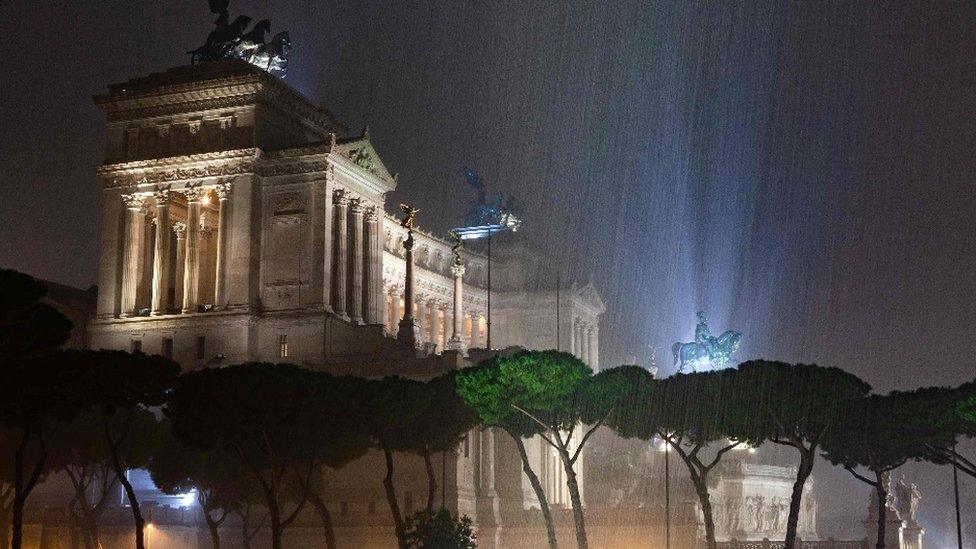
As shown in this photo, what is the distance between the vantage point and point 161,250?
93.0 meters

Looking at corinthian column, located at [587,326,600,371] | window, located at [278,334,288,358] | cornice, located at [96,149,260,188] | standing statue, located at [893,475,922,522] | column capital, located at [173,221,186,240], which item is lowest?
standing statue, located at [893,475,922,522]

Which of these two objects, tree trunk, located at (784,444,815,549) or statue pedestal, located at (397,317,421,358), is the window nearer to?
statue pedestal, located at (397,317,421,358)

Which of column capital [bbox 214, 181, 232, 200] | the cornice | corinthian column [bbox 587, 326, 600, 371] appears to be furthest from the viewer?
corinthian column [bbox 587, 326, 600, 371]

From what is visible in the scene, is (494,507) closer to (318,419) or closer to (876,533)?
(318,419)

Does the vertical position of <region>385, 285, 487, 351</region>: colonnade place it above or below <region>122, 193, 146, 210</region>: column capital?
below

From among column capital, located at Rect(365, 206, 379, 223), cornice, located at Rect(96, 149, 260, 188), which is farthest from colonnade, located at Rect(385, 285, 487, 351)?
cornice, located at Rect(96, 149, 260, 188)

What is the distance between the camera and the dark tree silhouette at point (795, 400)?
60219mm

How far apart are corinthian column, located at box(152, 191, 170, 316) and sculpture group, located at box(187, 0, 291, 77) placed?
11.0 meters

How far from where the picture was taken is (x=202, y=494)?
6794 centimetres

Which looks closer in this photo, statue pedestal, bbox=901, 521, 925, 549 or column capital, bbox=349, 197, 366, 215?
statue pedestal, bbox=901, 521, 925, 549

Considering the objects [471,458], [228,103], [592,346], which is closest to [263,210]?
[228,103]

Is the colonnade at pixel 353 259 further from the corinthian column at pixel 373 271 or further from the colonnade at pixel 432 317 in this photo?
the colonnade at pixel 432 317

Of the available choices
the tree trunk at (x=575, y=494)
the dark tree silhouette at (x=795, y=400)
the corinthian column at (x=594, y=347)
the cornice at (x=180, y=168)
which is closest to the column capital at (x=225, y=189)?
the cornice at (x=180, y=168)

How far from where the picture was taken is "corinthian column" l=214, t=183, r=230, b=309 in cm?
9006
